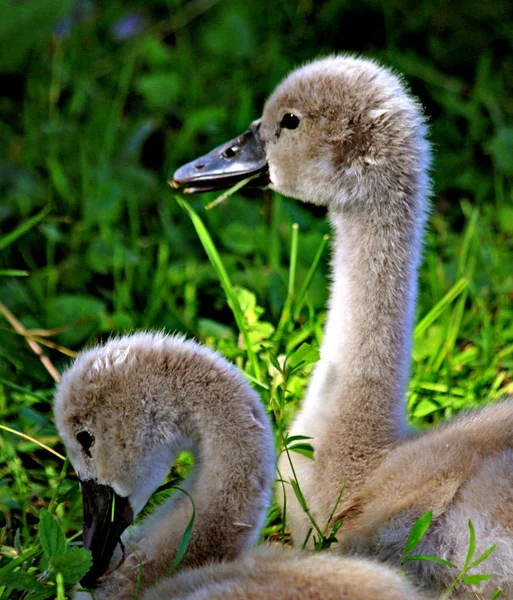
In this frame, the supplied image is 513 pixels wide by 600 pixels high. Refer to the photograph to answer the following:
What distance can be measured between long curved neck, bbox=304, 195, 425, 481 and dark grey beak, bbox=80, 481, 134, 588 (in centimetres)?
59

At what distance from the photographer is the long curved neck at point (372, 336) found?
8.70ft

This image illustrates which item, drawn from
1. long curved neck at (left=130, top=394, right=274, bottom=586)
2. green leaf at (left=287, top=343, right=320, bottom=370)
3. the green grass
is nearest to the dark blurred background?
the green grass

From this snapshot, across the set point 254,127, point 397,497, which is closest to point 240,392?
point 397,497

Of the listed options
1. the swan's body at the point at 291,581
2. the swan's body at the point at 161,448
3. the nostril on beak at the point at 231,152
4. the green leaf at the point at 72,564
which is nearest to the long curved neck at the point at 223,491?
the swan's body at the point at 161,448

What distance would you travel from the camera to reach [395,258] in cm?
269

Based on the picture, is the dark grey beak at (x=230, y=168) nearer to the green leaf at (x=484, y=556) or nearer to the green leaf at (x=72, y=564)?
the green leaf at (x=72, y=564)

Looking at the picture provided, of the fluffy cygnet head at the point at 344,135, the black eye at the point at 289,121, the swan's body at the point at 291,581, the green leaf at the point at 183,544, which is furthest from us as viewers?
the black eye at the point at 289,121

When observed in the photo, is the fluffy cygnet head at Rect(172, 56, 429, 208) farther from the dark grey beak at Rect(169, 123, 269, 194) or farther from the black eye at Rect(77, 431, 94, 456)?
the black eye at Rect(77, 431, 94, 456)

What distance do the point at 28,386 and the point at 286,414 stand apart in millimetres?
844

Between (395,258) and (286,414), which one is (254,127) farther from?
(286,414)

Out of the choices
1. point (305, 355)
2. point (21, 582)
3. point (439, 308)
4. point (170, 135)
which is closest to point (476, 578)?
point (305, 355)

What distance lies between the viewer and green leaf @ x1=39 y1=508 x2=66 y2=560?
217 centimetres

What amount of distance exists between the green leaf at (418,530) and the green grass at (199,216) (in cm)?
48

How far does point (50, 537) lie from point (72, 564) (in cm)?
8
